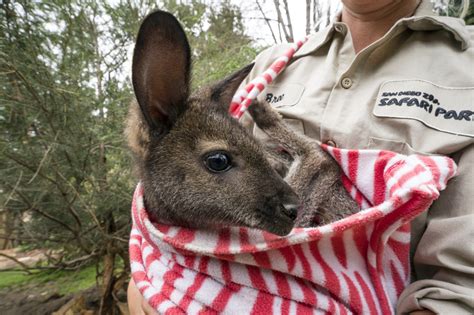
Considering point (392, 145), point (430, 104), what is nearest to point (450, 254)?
point (392, 145)

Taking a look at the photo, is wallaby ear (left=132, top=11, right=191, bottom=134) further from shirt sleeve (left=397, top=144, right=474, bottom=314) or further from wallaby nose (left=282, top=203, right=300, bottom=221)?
shirt sleeve (left=397, top=144, right=474, bottom=314)

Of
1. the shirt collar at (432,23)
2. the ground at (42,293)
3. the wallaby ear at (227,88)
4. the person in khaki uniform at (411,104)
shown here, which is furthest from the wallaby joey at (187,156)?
the ground at (42,293)

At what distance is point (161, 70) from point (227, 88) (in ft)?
1.27

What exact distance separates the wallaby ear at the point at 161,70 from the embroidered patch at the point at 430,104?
77 centimetres

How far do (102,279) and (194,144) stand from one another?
2.34m

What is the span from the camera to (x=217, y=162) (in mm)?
1250

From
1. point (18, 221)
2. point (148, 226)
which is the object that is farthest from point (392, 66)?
point (18, 221)

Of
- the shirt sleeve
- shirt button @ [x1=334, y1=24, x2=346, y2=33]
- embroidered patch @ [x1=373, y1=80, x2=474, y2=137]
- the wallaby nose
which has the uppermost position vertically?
shirt button @ [x1=334, y1=24, x2=346, y2=33]

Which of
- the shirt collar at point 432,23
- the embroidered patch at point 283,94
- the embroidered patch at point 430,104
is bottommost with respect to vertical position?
the embroidered patch at point 430,104

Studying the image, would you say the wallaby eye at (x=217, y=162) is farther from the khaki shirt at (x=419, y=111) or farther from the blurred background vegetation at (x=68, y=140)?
the blurred background vegetation at (x=68, y=140)

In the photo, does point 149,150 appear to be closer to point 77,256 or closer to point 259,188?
point 259,188

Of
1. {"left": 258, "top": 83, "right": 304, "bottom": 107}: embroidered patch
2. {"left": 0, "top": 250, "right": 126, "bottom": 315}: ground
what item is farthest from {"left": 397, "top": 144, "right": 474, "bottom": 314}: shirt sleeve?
{"left": 0, "top": 250, "right": 126, "bottom": 315}: ground

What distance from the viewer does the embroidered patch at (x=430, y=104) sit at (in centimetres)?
124

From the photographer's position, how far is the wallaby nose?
3.71ft
